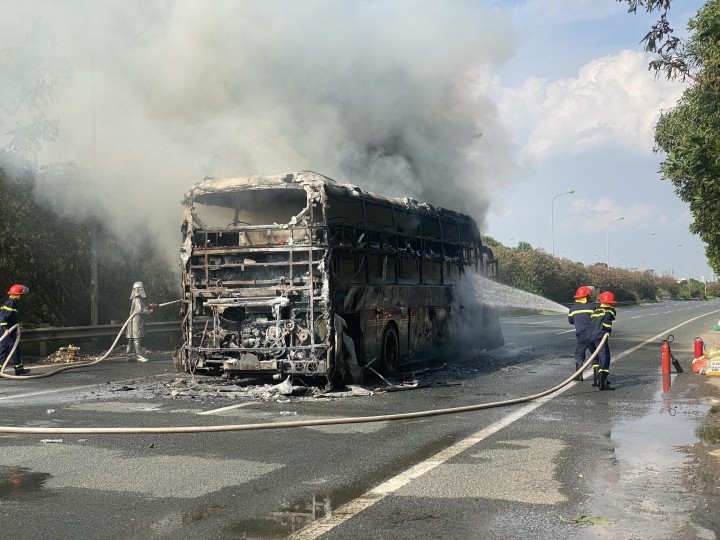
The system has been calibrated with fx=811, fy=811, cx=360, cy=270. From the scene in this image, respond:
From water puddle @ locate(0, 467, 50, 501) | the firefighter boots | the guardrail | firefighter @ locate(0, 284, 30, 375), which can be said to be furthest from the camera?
the guardrail

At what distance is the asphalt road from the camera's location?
4.79 metres

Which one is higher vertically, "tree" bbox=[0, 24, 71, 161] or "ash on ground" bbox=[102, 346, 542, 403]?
"tree" bbox=[0, 24, 71, 161]

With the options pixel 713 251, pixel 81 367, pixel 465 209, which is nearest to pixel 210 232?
pixel 81 367

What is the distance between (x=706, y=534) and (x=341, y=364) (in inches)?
255

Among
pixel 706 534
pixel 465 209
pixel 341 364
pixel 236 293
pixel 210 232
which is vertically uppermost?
pixel 465 209

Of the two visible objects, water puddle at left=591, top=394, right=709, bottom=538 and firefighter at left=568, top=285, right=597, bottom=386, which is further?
firefighter at left=568, top=285, right=597, bottom=386

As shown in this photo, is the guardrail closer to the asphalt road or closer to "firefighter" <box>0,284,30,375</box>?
"firefighter" <box>0,284,30,375</box>

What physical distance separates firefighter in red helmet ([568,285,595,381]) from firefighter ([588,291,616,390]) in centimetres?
12

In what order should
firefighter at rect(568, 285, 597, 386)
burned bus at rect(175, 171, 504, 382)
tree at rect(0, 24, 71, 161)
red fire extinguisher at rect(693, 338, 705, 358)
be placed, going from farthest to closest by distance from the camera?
tree at rect(0, 24, 71, 161) < red fire extinguisher at rect(693, 338, 705, 358) < firefighter at rect(568, 285, 597, 386) < burned bus at rect(175, 171, 504, 382)

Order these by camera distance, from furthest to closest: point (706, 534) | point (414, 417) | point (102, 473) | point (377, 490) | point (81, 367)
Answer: point (81, 367)
point (414, 417)
point (102, 473)
point (377, 490)
point (706, 534)

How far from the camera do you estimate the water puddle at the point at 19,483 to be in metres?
5.42

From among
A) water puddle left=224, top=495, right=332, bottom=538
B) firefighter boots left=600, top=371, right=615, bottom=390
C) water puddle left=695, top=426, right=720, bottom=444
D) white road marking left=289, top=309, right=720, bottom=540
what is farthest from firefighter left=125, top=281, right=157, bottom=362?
water puddle left=224, top=495, right=332, bottom=538

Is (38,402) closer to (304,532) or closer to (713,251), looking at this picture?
(304,532)

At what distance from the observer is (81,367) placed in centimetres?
1471
